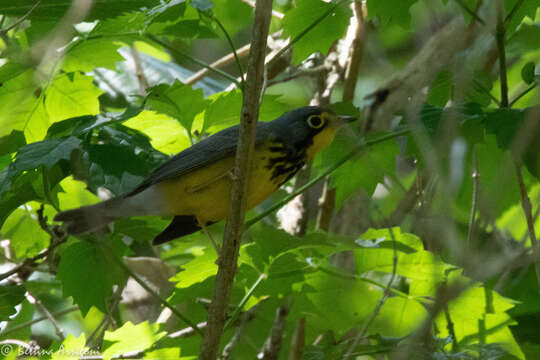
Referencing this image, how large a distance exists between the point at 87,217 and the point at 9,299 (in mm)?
501

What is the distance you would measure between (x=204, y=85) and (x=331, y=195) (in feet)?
5.01

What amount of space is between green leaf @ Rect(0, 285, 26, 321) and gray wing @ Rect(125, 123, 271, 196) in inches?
30.7

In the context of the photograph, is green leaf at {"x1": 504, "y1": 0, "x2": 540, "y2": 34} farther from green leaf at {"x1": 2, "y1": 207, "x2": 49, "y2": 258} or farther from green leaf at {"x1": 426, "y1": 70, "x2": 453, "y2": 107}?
green leaf at {"x1": 2, "y1": 207, "x2": 49, "y2": 258}

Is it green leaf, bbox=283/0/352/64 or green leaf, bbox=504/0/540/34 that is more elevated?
green leaf, bbox=504/0/540/34

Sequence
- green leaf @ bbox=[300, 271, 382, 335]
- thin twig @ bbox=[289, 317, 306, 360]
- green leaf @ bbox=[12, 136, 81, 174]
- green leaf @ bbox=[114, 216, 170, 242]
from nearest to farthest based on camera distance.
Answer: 1. green leaf @ bbox=[12, 136, 81, 174]
2. green leaf @ bbox=[300, 271, 382, 335]
3. green leaf @ bbox=[114, 216, 170, 242]
4. thin twig @ bbox=[289, 317, 306, 360]

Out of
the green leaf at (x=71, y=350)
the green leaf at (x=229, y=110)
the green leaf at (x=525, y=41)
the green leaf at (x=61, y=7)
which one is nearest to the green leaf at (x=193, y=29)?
the green leaf at (x=229, y=110)

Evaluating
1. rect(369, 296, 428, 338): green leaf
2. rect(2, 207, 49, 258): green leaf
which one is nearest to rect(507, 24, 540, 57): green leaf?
rect(369, 296, 428, 338): green leaf

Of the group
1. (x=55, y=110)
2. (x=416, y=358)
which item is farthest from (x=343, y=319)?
(x=55, y=110)

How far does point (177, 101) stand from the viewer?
321 centimetres

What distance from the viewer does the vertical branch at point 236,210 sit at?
7.67 ft

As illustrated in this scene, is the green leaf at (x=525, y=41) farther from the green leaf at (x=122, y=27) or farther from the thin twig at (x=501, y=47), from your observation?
the green leaf at (x=122, y=27)

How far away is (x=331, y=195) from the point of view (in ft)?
14.2

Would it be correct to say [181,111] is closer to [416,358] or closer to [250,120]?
[250,120]

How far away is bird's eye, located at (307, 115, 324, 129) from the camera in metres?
3.50
